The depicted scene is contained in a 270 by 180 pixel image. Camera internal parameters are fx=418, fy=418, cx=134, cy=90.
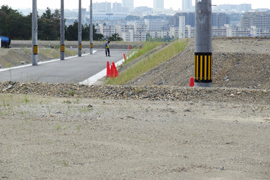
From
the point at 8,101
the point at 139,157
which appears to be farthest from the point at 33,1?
the point at 139,157

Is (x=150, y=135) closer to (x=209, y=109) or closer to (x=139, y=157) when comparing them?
(x=139, y=157)

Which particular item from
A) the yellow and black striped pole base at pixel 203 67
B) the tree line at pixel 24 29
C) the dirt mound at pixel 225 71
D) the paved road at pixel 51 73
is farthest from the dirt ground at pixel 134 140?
the tree line at pixel 24 29

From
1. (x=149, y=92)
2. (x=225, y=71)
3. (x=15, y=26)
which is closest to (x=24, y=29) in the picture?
(x=15, y=26)

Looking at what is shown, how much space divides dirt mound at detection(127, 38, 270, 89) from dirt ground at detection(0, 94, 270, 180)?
4618 mm

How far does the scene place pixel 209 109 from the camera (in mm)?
9086

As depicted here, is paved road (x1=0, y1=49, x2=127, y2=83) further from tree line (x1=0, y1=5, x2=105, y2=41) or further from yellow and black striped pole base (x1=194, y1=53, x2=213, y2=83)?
tree line (x1=0, y1=5, x2=105, y2=41)

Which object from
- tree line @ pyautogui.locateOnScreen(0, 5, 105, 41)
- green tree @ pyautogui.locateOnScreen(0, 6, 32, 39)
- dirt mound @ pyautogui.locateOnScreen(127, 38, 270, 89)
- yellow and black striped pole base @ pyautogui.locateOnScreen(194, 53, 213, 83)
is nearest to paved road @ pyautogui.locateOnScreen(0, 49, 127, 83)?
dirt mound @ pyautogui.locateOnScreen(127, 38, 270, 89)

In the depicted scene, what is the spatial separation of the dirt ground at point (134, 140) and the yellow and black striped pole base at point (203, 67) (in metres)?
2.74

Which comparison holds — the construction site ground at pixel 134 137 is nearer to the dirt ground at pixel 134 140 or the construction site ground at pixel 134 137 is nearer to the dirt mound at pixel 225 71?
the dirt ground at pixel 134 140

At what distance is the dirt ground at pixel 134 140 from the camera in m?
5.09

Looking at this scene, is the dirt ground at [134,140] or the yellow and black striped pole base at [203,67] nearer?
the dirt ground at [134,140]

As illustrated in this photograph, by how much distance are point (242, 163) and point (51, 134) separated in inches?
122

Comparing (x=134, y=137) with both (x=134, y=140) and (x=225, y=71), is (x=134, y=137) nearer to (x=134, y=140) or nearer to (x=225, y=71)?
(x=134, y=140)

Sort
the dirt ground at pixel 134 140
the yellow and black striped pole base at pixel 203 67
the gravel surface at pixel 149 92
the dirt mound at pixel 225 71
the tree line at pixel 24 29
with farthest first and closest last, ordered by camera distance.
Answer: the tree line at pixel 24 29, the dirt mound at pixel 225 71, the yellow and black striped pole base at pixel 203 67, the gravel surface at pixel 149 92, the dirt ground at pixel 134 140
